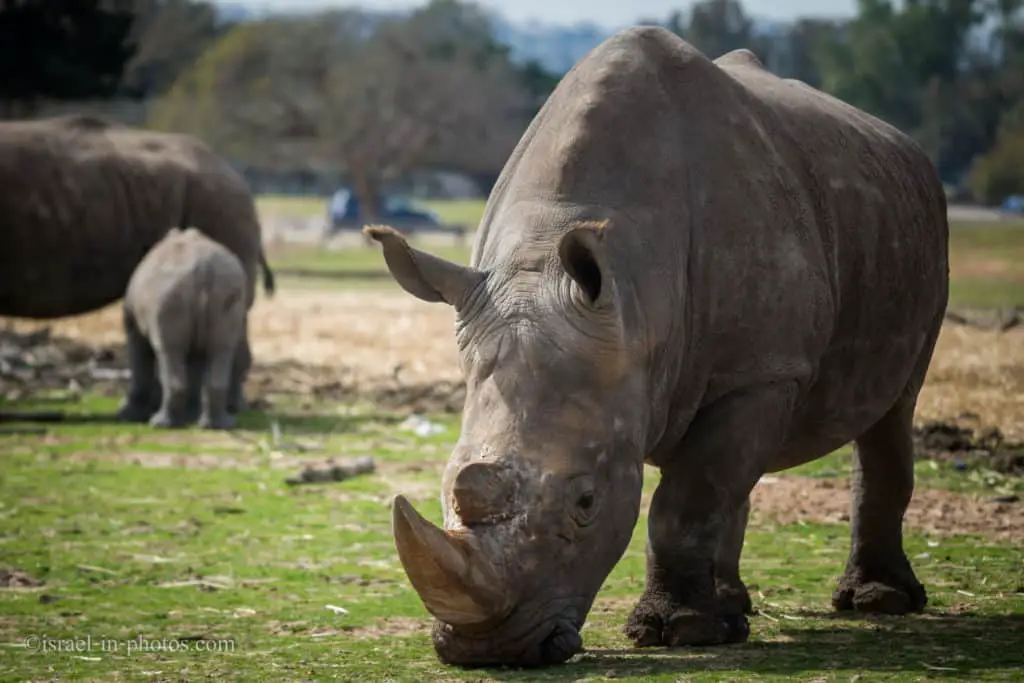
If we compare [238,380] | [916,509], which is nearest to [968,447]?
[916,509]

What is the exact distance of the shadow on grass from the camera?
20.9 feet

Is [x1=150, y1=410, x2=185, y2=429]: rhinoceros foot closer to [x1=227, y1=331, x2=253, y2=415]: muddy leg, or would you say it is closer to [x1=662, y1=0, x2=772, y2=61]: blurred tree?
[x1=227, y1=331, x2=253, y2=415]: muddy leg

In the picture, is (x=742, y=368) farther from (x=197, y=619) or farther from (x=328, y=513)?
(x=328, y=513)

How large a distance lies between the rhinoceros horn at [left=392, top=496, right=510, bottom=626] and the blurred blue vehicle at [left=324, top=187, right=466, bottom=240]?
139 feet

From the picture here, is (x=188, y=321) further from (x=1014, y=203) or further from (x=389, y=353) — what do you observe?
(x=1014, y=203)

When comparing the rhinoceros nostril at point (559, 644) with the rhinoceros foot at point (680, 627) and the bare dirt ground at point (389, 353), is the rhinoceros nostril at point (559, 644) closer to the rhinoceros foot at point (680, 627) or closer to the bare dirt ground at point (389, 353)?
the rhinoceros foot at point (680, 627)

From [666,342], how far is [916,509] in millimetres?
4281

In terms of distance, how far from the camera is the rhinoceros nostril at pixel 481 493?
20.3 feet

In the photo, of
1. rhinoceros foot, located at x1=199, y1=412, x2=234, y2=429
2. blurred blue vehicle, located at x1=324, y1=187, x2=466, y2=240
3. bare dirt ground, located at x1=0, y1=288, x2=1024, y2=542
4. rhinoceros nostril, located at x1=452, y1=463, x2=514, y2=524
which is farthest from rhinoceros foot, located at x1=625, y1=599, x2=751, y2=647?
blurred blue vehicle, located at x1=324, y1=187, x2=466, y2=240

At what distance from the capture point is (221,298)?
14852mm

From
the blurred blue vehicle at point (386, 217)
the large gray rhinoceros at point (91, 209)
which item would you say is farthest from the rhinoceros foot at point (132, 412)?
the blurred blue vehicle at point (386, 217)

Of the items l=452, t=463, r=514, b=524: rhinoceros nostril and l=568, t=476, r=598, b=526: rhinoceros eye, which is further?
l=568, t=476, r=598, b=526: rhinoceros eye

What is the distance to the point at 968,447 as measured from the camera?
41.7 feet

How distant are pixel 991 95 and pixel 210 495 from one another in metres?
33.2
